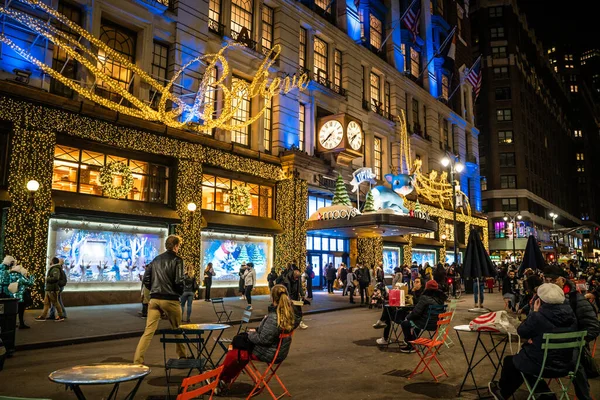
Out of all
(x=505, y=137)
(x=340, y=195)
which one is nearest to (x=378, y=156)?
(x=340, y=195)

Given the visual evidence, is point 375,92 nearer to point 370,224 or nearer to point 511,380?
point 370,224

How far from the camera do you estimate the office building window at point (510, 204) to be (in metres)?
70.9

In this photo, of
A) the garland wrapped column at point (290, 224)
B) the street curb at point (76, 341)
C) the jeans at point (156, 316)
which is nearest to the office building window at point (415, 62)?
the garland wrapped column at point (290, 224)

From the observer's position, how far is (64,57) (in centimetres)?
1823

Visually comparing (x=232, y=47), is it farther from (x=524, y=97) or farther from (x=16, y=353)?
(x=524, y=97)

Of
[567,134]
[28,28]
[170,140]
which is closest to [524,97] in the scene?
[567,134]

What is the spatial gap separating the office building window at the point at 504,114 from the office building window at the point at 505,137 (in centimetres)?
228

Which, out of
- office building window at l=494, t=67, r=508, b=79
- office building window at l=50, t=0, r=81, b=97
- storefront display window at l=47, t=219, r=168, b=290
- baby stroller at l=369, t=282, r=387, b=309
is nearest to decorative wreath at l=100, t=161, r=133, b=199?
storefront display window at l=47, t=219, r=168, b=290

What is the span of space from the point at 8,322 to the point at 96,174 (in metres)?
10.5

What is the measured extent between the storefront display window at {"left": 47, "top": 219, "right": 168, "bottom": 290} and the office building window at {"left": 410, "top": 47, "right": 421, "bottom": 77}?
29.4 m

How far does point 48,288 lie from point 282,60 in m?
18.1

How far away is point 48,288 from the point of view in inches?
538

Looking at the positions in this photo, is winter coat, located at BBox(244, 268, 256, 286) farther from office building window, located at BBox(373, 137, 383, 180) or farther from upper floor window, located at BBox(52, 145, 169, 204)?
office building window, located at BBox(373, 137, 383, 180)

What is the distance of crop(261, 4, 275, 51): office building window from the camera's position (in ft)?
88.4
